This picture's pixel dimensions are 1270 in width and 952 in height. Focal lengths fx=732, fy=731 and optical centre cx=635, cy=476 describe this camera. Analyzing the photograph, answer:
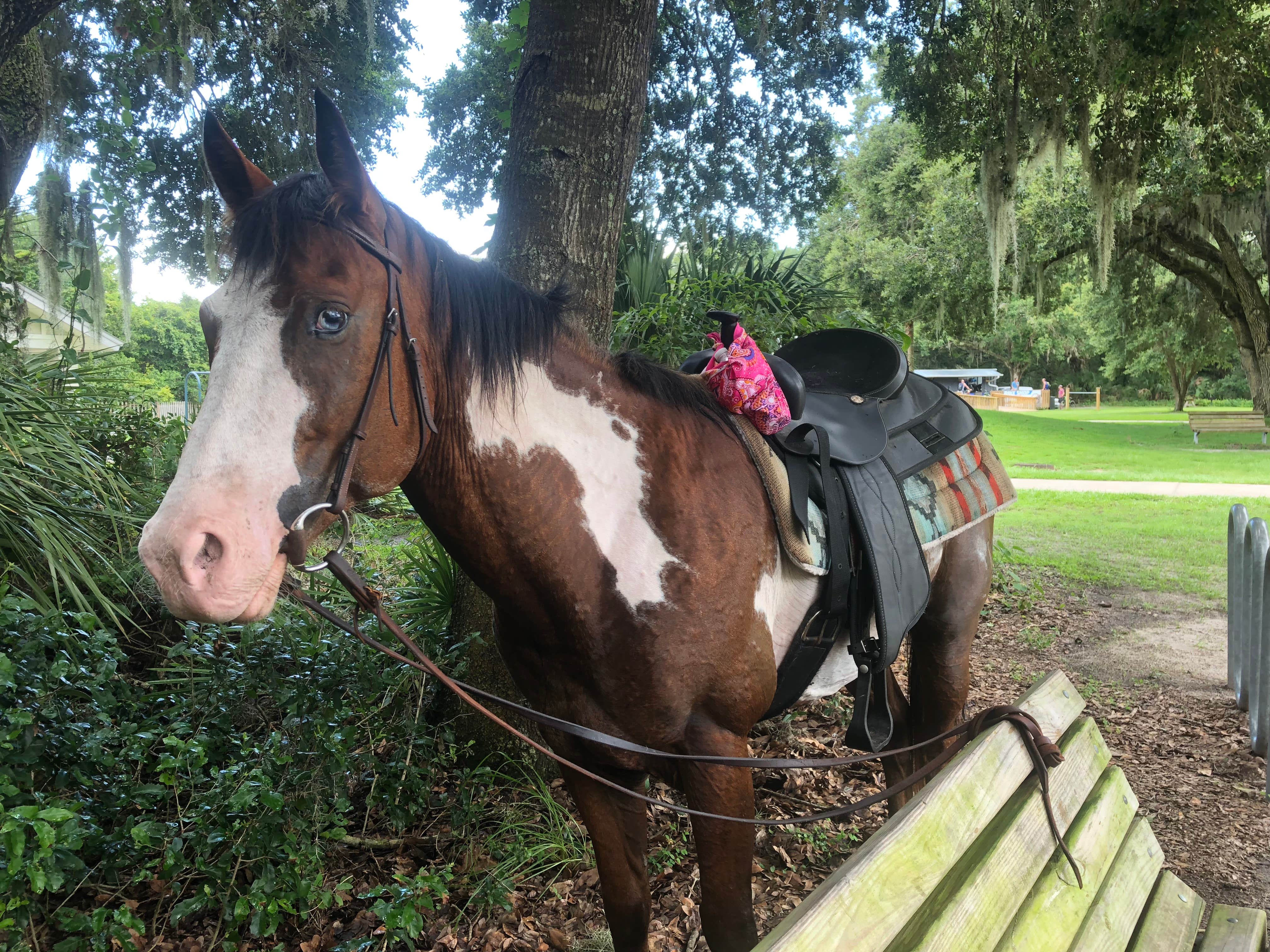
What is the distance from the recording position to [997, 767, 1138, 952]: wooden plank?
5.09 ft

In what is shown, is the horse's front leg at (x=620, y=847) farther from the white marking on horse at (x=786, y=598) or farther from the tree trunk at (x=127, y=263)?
the tree trunk at (x=127, y=263)

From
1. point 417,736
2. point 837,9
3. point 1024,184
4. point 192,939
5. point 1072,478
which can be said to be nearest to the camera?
point 192,939

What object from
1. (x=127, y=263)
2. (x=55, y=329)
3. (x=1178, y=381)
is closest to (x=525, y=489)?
(x=55, y=329)

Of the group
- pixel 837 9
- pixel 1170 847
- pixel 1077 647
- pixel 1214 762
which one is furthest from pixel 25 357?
pixel 1077 647

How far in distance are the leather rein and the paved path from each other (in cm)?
1149

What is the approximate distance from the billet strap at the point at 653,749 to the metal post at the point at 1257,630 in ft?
9.48

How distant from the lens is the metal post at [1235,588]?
4.34 metres

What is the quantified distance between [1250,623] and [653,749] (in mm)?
4151

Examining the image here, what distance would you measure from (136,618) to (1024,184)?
14236 millimetres

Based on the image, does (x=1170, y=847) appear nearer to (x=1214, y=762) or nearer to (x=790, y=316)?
(x=1214, y=762)

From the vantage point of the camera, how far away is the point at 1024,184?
12.7 m

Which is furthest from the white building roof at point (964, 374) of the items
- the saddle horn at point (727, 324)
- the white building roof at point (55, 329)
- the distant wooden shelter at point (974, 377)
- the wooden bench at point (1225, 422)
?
the saddle horn at point (727, 324)

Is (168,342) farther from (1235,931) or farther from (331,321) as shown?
(1235,931)

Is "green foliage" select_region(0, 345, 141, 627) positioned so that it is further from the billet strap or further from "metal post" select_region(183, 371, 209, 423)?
the billet strap
